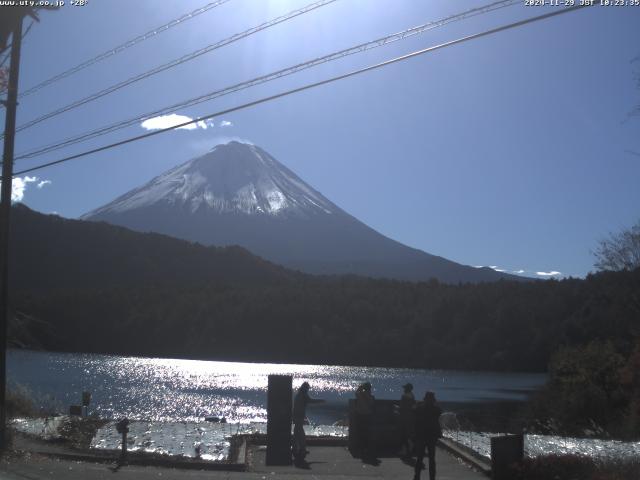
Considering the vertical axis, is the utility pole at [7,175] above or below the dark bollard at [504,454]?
above

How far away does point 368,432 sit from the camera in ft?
46.6

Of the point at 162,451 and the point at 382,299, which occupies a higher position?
the point at 382,299

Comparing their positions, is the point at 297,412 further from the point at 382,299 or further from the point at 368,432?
the point at 382,299

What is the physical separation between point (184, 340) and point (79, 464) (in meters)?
97.4

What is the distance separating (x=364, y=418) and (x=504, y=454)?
2.77 metres

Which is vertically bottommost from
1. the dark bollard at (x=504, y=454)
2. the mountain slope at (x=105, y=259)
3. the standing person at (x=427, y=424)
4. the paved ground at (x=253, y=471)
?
the paved ground at (x=253, y=471)

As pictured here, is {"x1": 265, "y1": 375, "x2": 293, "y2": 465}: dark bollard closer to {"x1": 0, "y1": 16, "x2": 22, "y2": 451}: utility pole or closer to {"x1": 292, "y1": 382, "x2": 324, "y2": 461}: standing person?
{"x1": 292, "y1": 382, "x2": 324, "y2": 461}: standing person

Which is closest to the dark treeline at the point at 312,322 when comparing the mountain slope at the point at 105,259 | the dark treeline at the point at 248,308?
the dark treeline at the point at 248,308

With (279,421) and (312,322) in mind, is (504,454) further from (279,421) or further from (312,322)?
(312,322)

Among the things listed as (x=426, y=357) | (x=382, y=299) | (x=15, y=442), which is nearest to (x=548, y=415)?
(x=15, y=442)

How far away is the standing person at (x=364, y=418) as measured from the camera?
45.7ft

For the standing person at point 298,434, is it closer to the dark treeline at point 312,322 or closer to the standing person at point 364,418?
the standing person at point 364,418

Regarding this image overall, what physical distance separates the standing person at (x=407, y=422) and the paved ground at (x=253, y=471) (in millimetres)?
392

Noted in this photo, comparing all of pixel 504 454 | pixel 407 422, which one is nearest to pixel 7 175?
pixel 407 422
